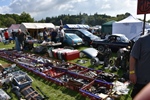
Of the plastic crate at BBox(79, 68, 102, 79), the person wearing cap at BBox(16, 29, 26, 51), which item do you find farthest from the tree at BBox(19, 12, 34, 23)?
the plastic crate at BBox(79, 68, 102, 79)

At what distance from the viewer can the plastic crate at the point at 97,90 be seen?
183 inches

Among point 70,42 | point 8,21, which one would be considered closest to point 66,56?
point 70,42

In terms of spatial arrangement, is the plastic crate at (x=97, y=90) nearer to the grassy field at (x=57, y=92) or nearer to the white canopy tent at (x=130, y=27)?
the grassy field at (x=57, y=92)

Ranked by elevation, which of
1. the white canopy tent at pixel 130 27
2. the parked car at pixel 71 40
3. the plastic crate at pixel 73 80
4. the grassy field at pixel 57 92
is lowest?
the grassy field at pixel 57 92

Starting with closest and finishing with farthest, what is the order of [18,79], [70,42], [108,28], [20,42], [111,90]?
[111,90]
[18,79]
[20,42]
[70,42]
[108,28]

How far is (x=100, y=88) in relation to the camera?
527cm

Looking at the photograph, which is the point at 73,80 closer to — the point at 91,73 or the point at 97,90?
the point at 97,90

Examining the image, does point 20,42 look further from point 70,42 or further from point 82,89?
point 82,89

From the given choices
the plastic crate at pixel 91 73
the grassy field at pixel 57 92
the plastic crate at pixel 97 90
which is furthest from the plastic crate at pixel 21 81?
the plastic crate at pixel 91 73

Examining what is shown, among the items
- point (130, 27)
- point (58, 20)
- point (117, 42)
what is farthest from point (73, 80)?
point (58, 20)

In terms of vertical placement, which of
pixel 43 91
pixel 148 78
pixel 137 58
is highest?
pixel 137 58

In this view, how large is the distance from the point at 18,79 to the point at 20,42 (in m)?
7.67

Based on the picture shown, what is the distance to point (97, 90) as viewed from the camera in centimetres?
525

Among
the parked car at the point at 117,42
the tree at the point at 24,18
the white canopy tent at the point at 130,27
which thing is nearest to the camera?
the parked car at the point at 117,42
